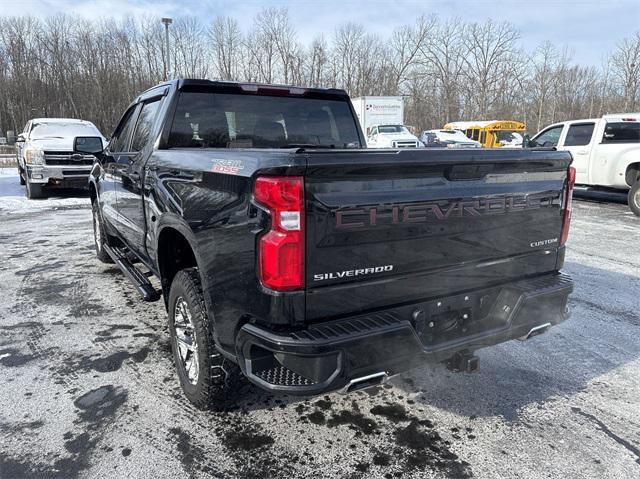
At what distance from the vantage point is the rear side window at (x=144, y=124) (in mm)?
3898

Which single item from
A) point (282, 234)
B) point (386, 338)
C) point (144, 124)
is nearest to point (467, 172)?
point (386, 338)

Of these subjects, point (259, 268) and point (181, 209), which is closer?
point (259, 268)

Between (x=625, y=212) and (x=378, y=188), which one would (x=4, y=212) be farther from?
(x=625, y=212)

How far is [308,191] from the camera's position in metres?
2.05

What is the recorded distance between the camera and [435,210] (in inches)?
94.4

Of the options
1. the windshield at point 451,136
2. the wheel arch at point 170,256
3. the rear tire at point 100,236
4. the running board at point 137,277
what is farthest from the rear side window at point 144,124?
the windshield at point 451,136

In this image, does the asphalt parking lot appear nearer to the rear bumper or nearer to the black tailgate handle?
the rear bumper

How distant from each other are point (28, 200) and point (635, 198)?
14.4 m

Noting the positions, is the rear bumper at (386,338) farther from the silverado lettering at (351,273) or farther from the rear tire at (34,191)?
the rear tire at (34,191)

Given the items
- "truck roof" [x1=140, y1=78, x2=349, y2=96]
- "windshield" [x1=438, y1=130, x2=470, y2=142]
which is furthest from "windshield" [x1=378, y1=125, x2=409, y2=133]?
"truck roof" [x1=140, y1=78, x2=349, y2=96]

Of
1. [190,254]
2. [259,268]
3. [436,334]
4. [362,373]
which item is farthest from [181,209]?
[436,334]

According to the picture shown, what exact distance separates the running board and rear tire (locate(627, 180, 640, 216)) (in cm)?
1015

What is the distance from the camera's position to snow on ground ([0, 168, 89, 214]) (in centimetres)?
1126

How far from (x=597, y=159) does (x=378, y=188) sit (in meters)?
11.0
